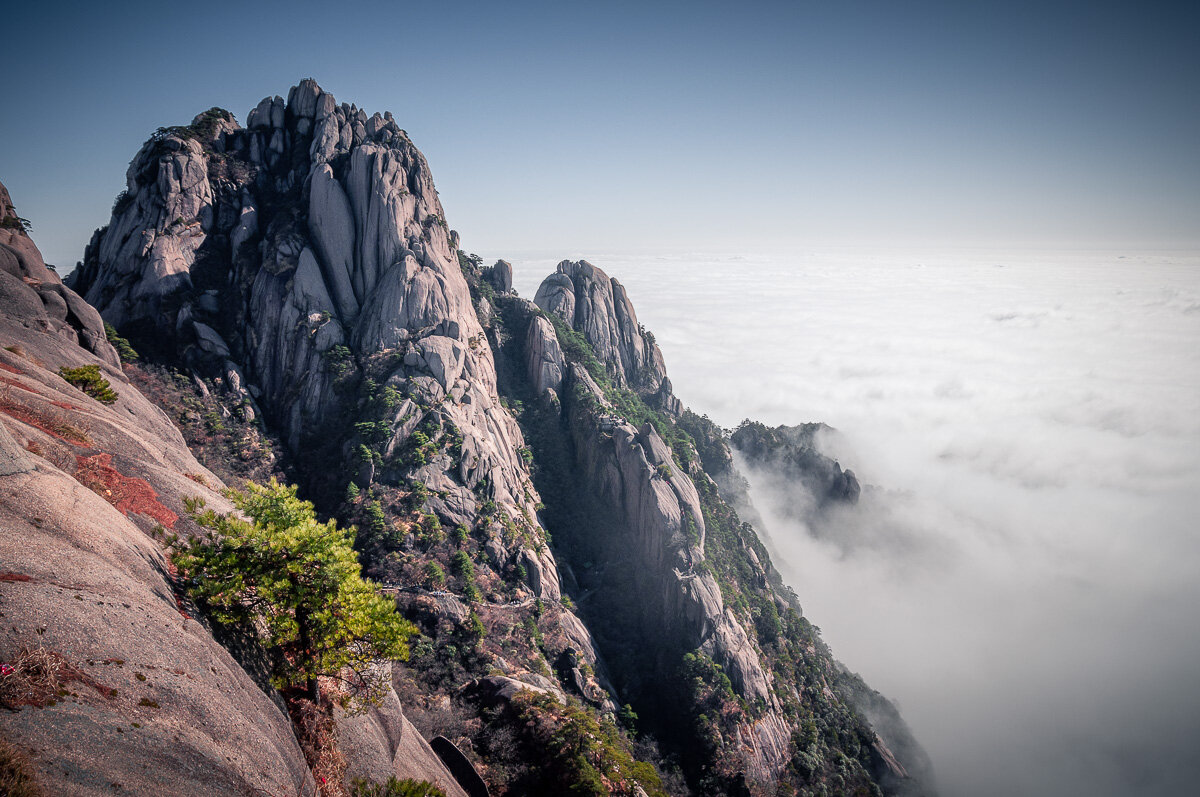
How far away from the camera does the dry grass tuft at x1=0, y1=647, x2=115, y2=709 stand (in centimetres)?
797

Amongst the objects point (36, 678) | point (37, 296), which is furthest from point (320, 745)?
point (37, 296)

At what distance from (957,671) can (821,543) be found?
3728 cm

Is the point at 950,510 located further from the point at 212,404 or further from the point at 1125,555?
the point at 212,404

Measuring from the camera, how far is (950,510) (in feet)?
498

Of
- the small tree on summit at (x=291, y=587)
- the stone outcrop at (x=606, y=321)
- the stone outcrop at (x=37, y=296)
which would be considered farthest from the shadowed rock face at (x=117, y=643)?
the stone outcrop at (x=606, y=321)

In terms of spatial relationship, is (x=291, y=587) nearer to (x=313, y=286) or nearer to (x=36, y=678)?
(x=36, y=678)

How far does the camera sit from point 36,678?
841cm

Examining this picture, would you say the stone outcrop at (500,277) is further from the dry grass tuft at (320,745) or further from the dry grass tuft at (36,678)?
the dry grass tuft at (36,678)

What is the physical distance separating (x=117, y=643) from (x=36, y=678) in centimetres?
224

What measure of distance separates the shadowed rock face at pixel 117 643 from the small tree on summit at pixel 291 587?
103 centimetres

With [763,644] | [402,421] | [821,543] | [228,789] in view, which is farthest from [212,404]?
[821,543]

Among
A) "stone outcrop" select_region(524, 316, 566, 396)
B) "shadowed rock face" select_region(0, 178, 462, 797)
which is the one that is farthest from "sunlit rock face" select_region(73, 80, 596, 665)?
"shadowed rock face" select_region(0, 178, 462, 797)

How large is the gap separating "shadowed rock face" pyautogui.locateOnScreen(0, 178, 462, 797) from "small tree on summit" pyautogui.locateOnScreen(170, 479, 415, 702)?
1031 millimetres

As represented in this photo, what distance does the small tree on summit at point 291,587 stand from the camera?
44.7 ft
